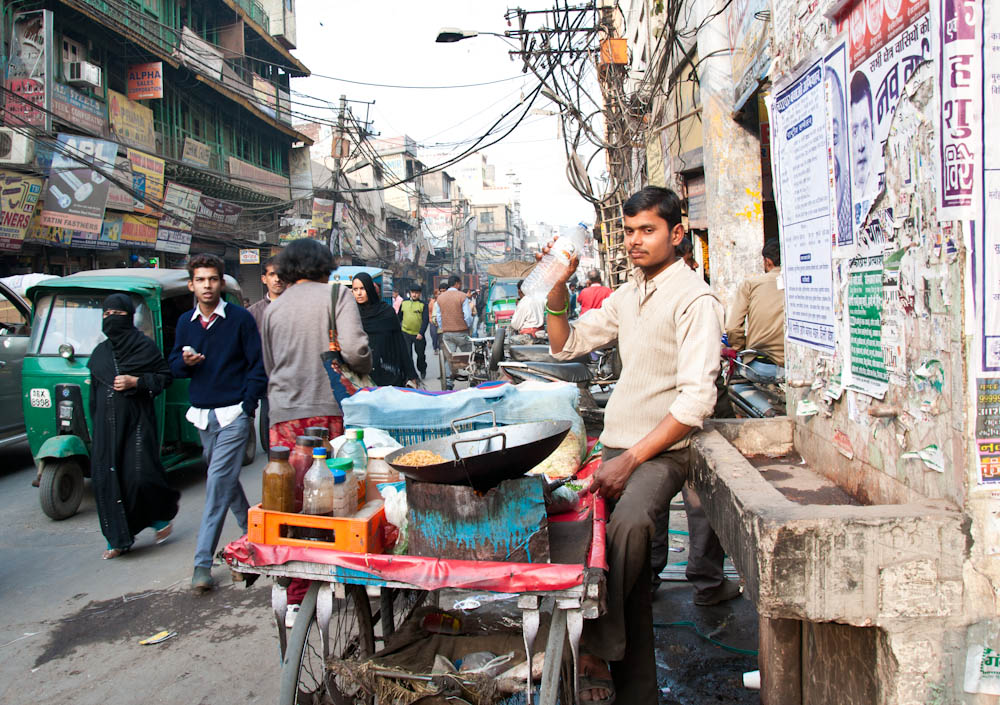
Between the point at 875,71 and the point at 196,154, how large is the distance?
2128cm

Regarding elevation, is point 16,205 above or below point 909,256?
above

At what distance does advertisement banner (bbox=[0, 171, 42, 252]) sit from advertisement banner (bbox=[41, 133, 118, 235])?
1.26 ft

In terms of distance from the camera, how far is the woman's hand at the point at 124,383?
456 cm

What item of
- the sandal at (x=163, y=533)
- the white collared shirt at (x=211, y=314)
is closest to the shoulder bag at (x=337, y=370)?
the white collared shirt at (x=211, y=314)

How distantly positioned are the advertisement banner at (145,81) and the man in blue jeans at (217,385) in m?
16.4

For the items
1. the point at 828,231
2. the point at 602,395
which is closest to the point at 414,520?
the point at 828,231

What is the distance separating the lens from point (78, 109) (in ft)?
50.1

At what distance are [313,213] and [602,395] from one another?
68.8ft

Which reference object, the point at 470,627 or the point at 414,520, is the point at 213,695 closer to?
the point at 470,627

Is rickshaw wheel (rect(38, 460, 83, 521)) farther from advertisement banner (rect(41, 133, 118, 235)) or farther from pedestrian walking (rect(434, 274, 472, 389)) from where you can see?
advertisement banner (rect(41, 133, 118, 235))

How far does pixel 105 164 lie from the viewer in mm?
14117

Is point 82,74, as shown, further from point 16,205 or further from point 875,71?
point 875,71

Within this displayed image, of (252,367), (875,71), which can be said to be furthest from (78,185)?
(875,71)

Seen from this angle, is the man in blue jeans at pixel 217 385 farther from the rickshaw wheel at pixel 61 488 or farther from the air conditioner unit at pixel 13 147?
the air conditioner unit at pixel 13 147
